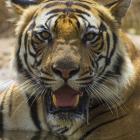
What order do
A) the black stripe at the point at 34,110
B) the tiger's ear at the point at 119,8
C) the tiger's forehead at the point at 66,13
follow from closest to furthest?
the tiger's forehead at the point at 66,13 < the tiger's ear at the point at 119,8 < the black stripe at the point at 34,110

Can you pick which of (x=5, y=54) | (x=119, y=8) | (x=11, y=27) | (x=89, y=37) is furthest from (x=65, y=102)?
(x=11, y=27)

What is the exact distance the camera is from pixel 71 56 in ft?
Result: 16.9

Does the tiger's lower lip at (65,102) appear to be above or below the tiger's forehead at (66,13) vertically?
below

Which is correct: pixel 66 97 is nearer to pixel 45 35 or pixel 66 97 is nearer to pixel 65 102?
pixel 65 102

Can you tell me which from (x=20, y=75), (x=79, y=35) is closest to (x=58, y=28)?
(x=79, y=35)

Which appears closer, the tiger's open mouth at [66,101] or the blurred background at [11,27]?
the tiger's open mouth at [66,101]

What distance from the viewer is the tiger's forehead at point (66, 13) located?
539 cm

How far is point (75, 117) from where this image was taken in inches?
214

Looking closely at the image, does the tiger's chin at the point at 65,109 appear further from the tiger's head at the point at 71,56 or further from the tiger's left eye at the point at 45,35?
the tiger's left eye at the point at 45,35

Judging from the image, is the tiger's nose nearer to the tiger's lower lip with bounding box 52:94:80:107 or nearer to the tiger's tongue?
the tiger's tongue

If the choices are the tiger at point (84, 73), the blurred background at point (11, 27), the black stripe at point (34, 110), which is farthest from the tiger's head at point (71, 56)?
the blurred background at point (11, 27)

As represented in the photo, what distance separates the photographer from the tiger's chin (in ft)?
17.3

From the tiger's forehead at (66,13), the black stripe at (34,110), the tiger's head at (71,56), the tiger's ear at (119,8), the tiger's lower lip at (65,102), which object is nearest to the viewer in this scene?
the tiger's head at (71,56)

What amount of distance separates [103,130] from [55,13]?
0.89 m
